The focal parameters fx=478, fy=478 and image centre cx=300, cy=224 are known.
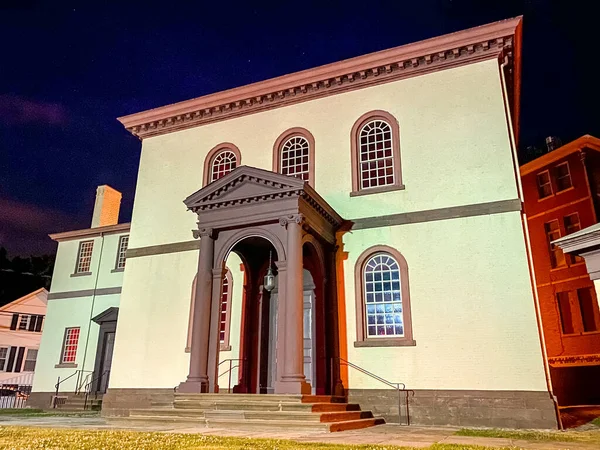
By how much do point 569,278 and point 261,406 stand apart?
18628mm

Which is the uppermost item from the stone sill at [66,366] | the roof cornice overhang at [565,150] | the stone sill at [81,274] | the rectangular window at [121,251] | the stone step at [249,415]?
the roof cornice overhang at [565,150]

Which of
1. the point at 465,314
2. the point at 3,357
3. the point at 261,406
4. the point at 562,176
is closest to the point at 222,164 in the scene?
the point at 261,406

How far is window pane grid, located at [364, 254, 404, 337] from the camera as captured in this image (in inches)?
462


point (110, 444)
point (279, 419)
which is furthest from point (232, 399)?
point (110, 444)

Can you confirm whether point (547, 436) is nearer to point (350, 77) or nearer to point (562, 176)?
point (350, 77)

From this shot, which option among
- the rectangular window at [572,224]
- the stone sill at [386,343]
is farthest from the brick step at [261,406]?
the rectangular window at [572,224]

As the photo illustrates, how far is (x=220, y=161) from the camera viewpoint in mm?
15461

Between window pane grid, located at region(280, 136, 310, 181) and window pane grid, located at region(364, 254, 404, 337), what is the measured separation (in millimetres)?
3517

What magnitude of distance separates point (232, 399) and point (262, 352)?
3.00 m

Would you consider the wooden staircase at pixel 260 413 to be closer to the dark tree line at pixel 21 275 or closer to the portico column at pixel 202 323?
the portico column at pixel 202 323

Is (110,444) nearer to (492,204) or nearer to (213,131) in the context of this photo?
(492,204)

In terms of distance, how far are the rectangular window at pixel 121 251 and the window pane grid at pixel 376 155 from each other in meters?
12.1

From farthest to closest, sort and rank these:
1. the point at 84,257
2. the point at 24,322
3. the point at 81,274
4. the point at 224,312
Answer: the point at 24,322 → the point at 84,257 → the point at 81,274 → the point at 224,312

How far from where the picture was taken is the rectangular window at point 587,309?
2116 cm
